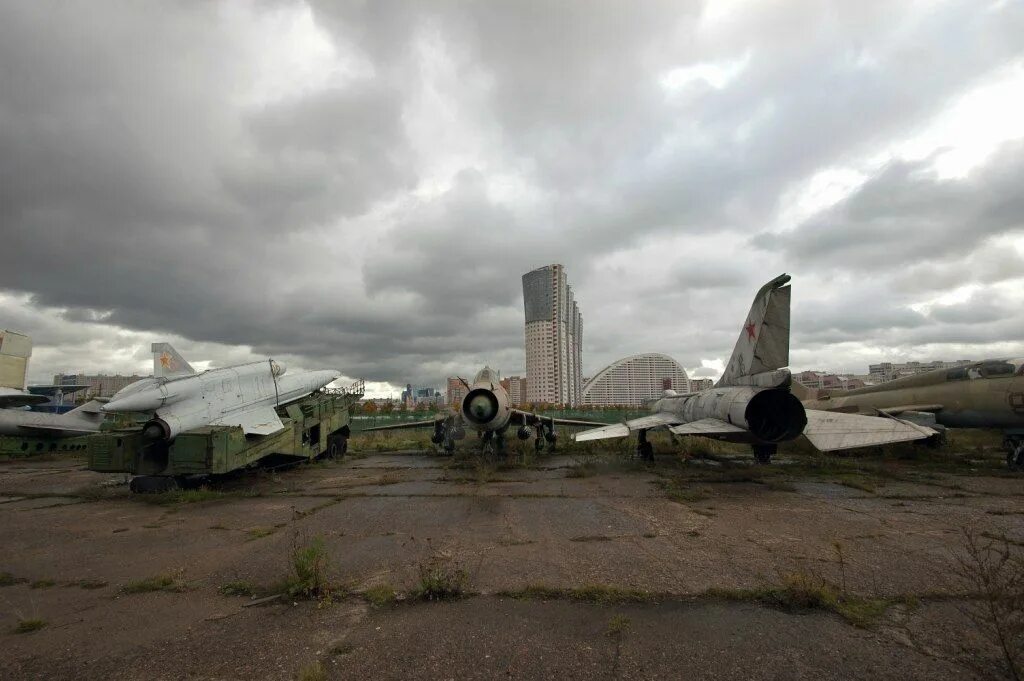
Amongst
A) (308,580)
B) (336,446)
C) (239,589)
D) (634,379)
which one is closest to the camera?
(308,580)

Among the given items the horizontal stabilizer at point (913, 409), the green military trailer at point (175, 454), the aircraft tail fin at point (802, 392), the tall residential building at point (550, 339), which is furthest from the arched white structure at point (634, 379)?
the green military trailer at point (175, 454)

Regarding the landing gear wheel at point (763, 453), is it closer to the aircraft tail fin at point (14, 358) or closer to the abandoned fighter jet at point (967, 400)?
the abandoned fighter jet at point (967, 400)

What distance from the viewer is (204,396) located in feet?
40.2

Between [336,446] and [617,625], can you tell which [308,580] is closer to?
[617,625]

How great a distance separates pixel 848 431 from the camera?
977 centimetres

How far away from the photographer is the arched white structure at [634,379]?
12619 cm

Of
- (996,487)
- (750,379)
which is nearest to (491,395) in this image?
(750,379)

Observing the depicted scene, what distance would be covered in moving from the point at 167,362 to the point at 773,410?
1715 centimetres

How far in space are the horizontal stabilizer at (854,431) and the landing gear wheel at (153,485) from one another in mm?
15101

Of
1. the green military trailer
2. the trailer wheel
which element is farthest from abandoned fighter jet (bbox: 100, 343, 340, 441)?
the trailer wheel

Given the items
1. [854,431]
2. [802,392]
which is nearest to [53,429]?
[854,431]

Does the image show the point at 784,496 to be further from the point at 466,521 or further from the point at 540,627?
the point at 540,627

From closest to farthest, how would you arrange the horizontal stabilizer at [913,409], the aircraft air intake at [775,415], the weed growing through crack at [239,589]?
1. the weed growing through crack at [239,589]
2. the aircraft air intake at [775,415]
3. the horizontal stabilizer at [913,409]

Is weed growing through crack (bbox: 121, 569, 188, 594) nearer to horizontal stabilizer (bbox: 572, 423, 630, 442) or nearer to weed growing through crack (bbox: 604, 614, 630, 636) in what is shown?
weed growing through crack (bbox: 604, 614, 630, 636)
